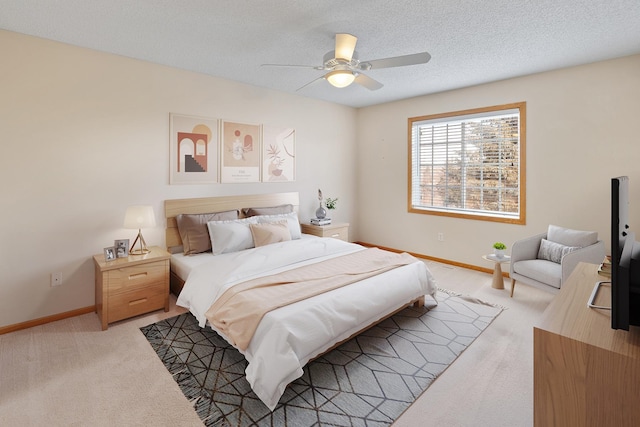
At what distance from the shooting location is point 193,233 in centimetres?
360

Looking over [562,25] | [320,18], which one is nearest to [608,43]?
[562,25]

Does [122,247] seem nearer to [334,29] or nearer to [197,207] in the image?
[197,207]

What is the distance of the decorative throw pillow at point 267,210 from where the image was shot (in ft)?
13.9

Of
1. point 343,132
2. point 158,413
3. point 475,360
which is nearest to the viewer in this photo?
point 158,413

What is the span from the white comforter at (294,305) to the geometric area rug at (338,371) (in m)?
0.20

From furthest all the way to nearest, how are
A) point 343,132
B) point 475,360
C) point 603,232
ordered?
point 343,132, point 603,232, point 475,360

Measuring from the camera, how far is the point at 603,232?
352cm

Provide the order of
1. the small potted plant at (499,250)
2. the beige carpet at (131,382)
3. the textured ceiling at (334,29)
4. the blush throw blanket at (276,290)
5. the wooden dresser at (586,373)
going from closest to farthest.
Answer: the wooden dresser at (586,373), the beige carpet at (131,382), the blush throw blanket at (276,290), the textured ceiling at (334,29), the small potted plant at (499,250)

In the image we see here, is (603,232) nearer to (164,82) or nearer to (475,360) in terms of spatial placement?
(475,360)

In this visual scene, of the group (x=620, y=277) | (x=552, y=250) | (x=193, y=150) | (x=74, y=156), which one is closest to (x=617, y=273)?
(x=620, y=277)

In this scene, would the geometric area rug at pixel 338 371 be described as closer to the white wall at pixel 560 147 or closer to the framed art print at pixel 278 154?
the white wall at pixel 560 147

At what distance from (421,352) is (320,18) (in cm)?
274

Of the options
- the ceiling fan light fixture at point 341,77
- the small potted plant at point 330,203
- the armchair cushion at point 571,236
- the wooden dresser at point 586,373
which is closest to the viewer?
the wooden dresser at point 586,373

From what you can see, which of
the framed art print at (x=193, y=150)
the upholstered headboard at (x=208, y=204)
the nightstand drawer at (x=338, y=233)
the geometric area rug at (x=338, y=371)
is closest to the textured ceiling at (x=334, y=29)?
the framed art print at (x=193, y=150)
